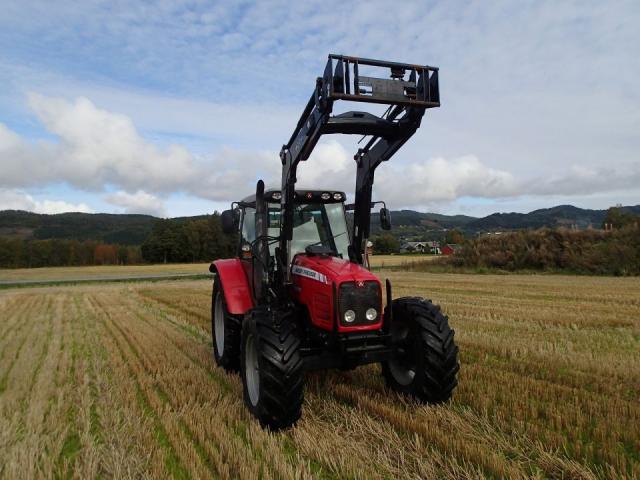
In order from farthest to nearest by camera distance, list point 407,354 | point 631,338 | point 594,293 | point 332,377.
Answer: point 594,293, point 631,338, point 332,377, point 407,354

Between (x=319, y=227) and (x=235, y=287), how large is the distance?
4.21ft

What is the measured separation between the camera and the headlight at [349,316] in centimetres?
408

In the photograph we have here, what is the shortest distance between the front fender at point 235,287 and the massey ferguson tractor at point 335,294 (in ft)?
0.49

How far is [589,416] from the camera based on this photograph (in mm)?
3898

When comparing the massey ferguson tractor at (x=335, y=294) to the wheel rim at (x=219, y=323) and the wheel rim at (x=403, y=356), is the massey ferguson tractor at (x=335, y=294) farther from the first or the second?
the wheel rim at (x=219, y=323)

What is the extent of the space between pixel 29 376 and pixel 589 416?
607cm

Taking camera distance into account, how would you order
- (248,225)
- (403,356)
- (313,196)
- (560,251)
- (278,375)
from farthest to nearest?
(560,251) < (248,225) < (313,196) < (403,356) < (278,375)

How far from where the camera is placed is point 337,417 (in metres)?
4.09

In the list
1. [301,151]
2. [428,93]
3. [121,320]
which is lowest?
[121,320]

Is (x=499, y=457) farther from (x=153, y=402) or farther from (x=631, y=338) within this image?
(x=631, y=338)

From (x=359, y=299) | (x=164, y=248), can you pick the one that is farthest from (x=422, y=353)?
(x=164, y=248)

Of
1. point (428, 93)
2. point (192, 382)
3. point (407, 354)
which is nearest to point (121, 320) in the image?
point (192, 382)

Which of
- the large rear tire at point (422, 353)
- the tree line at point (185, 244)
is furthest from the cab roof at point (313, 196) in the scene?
the tree line at point (185, 244)

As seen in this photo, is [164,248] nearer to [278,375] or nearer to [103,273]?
[103,273]
